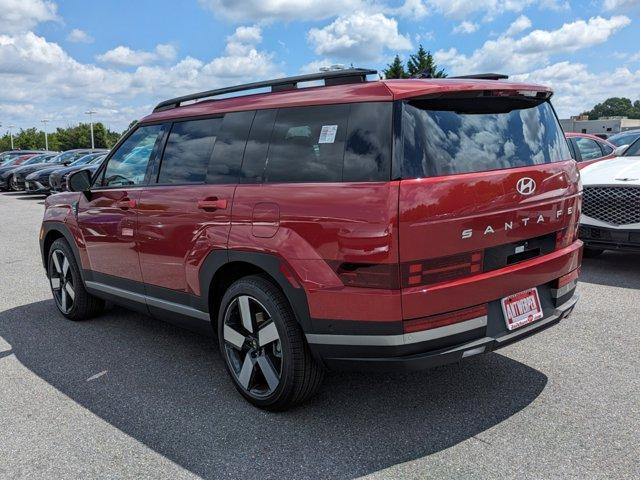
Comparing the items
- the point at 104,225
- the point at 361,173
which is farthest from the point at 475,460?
the point at 104,225

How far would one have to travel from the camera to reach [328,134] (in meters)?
3.04

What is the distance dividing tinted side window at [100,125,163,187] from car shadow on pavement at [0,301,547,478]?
4.44 ft

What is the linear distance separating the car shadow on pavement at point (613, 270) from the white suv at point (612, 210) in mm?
336

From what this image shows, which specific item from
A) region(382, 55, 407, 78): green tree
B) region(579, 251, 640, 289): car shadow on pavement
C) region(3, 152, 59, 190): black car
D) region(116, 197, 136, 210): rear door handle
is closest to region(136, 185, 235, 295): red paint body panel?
region(116, 197, 136, 210): rear door handle

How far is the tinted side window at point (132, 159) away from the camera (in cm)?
432

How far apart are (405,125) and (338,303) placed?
3.11ft

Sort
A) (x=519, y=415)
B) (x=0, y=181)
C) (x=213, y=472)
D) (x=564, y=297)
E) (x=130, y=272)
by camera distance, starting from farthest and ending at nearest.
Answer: (x=0, y=181) < (x=130, y=272) < (x=564, y=297) < (x=519, y=415) < (x=213, y=472)

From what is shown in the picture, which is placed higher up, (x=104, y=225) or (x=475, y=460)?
(x=104, y=225)

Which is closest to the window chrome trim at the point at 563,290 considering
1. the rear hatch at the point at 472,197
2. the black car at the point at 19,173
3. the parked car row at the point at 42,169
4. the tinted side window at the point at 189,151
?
the rear hatch at the point at 472,197

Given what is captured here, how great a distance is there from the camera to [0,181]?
80.0 ft

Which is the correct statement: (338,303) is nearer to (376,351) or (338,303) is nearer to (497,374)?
(376,351)

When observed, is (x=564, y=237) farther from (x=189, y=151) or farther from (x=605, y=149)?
(x=605, y=149)

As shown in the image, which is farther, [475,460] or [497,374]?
[497,374]

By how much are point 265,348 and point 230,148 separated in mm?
1262
